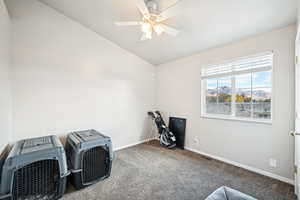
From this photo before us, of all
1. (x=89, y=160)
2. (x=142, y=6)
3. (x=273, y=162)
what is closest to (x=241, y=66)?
(x=273, y=162)

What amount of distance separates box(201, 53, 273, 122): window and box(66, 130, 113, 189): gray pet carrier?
7.43ft

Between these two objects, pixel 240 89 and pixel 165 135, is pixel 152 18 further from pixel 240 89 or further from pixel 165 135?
pixel 165 135

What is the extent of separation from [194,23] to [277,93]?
1752mm

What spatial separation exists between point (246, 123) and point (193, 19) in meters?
2.05

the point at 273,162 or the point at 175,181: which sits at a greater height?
the point at 273,162

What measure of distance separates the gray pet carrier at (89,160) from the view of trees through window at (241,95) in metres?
2.37

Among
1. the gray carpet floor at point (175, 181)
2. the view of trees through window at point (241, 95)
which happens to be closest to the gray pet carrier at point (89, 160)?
the gray carpet floor at point (175, 181)

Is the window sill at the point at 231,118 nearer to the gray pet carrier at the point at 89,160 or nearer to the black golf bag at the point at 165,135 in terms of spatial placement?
the black golf bag at the point at 165,135

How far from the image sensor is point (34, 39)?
2436mm

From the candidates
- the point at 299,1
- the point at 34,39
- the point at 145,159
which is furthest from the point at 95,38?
the point at 299,1

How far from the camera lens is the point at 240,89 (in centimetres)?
270

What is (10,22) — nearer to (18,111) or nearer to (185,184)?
(18,111)

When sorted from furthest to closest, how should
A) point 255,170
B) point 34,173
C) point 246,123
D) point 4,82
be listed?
point 246,123 < point 255,170 < point 4,82 < point 34,173

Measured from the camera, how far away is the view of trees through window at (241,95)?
7.89 ft
